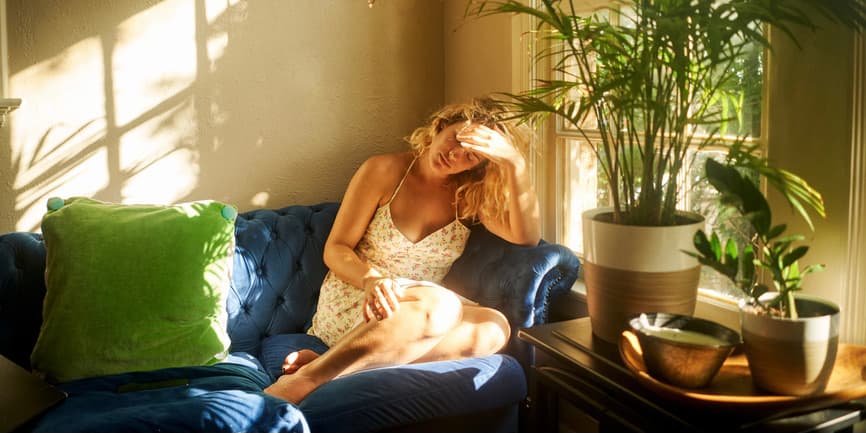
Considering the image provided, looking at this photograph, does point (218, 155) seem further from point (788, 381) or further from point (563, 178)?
point (788, 381)

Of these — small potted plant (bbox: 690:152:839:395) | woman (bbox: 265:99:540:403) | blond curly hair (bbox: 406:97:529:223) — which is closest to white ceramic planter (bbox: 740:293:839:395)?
small potted plant (bbox: 690:152:839:395)

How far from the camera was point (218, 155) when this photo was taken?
9.23ft

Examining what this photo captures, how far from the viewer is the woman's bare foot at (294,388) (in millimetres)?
1987

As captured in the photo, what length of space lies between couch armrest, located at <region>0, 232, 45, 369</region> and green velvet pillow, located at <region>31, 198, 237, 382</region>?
0.40ft

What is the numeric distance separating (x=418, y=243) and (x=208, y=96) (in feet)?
3.28

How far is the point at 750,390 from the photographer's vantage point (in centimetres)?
134

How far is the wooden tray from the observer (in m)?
1.28

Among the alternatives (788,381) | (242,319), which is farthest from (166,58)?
(788,381)

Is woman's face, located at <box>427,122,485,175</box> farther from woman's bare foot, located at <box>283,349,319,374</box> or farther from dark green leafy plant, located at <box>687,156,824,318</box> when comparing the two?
dark green leafy plant, located at <box>687,156,824,318</box>

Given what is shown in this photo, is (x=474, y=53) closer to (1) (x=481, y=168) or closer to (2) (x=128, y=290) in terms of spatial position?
(1) (x=481, y=168)

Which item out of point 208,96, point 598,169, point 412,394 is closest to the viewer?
point 412,394

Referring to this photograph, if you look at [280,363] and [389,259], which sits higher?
[389,259]

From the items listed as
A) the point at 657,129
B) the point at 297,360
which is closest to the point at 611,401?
the point at 657,129

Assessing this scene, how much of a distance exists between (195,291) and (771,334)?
153 cm
